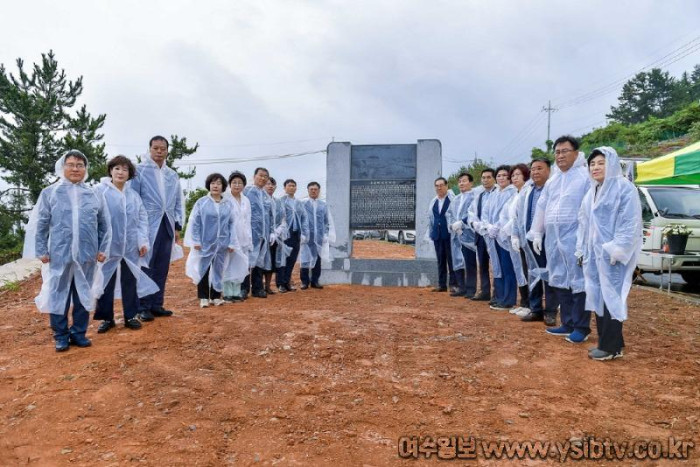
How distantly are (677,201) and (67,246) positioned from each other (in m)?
8.85

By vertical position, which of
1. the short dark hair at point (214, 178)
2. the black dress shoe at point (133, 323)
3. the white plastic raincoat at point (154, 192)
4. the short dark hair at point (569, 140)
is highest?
the short dark hair at point (569, 140)

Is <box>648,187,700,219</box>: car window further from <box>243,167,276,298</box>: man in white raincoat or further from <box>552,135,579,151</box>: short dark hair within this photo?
<box>243,167,276,298</box>: man in white raincoat

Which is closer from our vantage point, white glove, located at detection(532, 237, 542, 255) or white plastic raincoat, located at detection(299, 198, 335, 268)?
white glove, located at detection(532, 237, 542, 255)

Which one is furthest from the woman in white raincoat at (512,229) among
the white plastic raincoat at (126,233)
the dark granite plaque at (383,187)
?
the white plastic raincoat at (126,233)

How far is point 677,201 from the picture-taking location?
7.90 meters

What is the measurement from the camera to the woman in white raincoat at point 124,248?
4.11m

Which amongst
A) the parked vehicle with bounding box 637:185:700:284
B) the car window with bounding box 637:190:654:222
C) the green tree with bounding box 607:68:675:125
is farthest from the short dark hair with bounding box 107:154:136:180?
the green tree with bounding box 607:68:675:125

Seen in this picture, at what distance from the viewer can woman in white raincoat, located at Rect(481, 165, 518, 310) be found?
5480 mm

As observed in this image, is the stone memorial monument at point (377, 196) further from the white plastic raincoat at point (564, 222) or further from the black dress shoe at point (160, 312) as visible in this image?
the white plastic raincoat at point (564, 222)

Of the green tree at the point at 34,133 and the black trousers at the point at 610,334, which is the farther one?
the green tree at the point at 34,133

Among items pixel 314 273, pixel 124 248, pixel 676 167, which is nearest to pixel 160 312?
pixel 124 248

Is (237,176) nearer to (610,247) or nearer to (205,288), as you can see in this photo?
(205,288)

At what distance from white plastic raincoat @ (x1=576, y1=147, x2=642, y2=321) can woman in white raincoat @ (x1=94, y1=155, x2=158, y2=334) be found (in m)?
3.86

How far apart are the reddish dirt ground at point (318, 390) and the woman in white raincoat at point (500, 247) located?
3.00 feet
